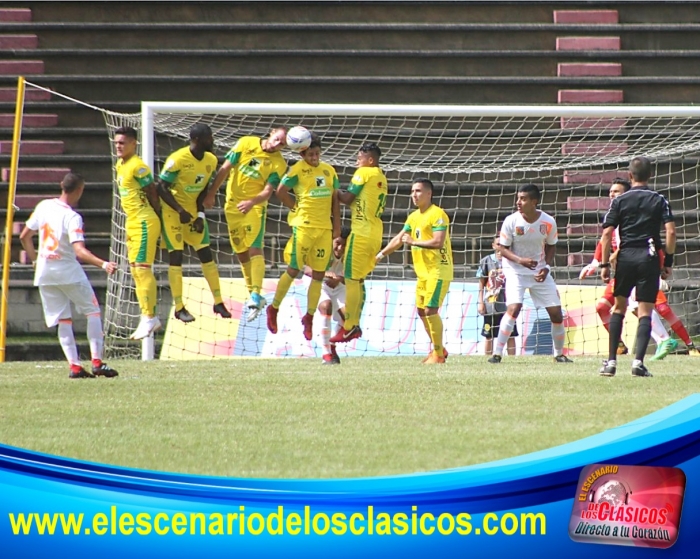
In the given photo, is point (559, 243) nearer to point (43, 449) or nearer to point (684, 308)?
point (684, 308)

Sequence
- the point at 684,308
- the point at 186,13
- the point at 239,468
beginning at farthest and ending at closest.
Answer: the point at 186,13, the point at 684,308, the point at 239,468

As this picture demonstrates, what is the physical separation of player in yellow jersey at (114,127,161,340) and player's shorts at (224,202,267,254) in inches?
32.6

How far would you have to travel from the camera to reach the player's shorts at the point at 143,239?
9266 millimetres

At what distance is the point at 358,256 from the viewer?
9.45 m

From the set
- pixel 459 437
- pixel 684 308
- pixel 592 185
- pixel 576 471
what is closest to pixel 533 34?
pixel 592 185

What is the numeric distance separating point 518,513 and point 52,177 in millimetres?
12765

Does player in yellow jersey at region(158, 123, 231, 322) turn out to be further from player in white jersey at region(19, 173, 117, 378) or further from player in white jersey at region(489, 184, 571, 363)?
player in white jersey at region(489, 184, 571, 363)

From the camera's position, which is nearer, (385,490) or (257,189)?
(385,490)

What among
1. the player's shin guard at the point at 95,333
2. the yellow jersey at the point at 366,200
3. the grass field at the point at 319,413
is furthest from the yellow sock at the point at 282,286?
the player's shin guard at the point at 95,333

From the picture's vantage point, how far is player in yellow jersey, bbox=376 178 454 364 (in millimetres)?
9305

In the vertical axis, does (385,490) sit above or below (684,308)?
below

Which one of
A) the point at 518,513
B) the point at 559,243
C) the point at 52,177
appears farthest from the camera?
the point at 52,177

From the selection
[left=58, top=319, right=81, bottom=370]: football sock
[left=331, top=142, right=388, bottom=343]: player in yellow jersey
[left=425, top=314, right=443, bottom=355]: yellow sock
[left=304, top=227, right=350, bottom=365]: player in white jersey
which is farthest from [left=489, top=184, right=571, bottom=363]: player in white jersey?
[left=58, top=319, right=81, bottom=370]: football sock

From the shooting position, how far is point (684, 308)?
42.0ft
